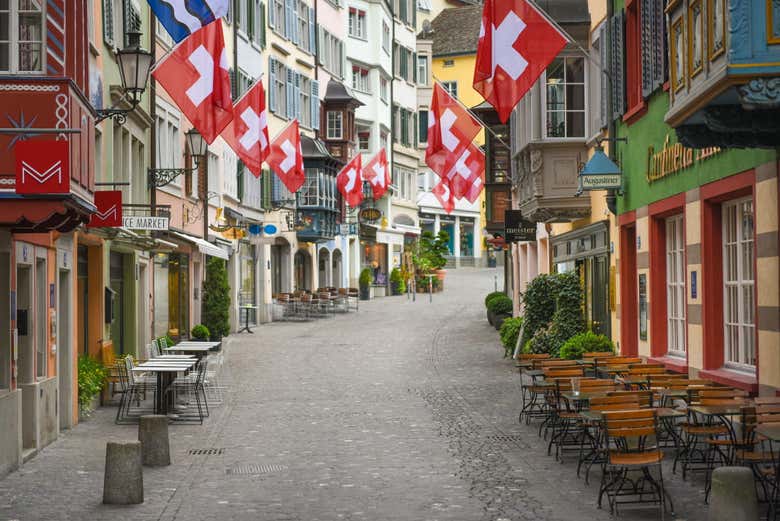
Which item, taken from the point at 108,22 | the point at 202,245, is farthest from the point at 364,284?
the point at 108,22

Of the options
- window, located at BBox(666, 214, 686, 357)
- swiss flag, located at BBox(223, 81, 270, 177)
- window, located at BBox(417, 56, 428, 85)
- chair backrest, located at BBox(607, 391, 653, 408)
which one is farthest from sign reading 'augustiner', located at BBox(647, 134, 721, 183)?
window, located at BBox(417, 56, 428, 85)

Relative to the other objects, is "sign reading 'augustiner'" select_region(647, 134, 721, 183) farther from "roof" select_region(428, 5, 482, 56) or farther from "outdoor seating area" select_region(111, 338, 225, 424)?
"roof" select_region(428, 5, 482, 56)

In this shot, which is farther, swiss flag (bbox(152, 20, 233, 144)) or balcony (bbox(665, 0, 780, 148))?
swiss flag (bbox(152, 20, 233, 144))

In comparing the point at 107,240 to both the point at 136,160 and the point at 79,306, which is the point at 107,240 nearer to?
the point at 79,306

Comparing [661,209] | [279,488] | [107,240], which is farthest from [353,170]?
[279,488]

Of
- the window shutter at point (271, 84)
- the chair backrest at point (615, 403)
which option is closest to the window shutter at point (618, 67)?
the chair backrest at point (615, 403)

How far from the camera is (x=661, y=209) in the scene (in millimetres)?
17125

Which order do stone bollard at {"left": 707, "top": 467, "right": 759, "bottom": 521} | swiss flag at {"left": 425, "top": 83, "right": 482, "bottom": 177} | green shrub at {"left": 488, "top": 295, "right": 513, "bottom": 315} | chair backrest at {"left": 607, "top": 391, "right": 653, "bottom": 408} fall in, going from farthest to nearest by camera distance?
1. green shrub at {"left": 488, "top": 295, "right": 513, "bottom": 315}
2. swiss flag at {"left": 425, "top": 83, "right": 482, "bottom": 177}
3. chair backrest at {"left": 607, "top": 391, "right": 653, "bottom": 408}
4. stone bollard at {"left": 707, "top": 467, "right": 759, "bottom": 521}

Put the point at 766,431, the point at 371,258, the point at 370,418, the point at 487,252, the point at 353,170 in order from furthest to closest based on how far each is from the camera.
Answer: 1. the point at 487,252
2. the point at 371,258
3. the point at 353,170
4. the point at 370,418
5. the point at 766,431

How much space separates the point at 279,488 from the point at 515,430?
508 cm

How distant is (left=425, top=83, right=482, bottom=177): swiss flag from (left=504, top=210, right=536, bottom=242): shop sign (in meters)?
3.47

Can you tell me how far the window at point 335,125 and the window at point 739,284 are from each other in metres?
40.3

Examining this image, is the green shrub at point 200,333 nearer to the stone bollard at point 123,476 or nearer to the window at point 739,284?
the window at point 739,284

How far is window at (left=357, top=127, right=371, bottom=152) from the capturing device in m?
60.9
